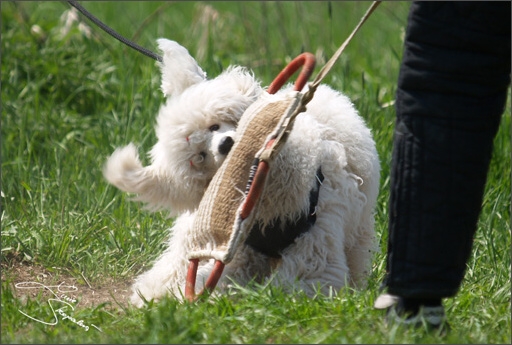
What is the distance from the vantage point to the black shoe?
260 cm

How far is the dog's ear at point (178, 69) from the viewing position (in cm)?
341

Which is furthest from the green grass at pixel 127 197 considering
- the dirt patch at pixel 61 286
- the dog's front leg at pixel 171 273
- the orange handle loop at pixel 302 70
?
the orange handle loop at pixel 302 70

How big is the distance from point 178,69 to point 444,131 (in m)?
1.30

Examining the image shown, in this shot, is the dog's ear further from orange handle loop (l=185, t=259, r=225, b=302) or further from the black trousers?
the black trousers

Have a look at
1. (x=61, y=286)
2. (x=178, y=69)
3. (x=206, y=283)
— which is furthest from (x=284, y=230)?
(x=61, y=286)

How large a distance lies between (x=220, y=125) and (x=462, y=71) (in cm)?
108

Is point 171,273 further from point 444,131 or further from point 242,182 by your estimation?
point 444,131

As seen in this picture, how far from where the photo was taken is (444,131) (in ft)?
8.13

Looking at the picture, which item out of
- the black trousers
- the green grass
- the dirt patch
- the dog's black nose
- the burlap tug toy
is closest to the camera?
the black trousers

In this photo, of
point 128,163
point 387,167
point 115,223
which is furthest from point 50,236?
point 387,167

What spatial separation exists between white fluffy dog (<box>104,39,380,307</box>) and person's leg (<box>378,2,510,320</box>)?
727mm

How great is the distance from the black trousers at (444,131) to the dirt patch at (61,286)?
145cm

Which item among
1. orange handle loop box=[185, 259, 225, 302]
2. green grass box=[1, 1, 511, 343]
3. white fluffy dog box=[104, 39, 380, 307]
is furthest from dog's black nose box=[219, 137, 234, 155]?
green grass box=[1, 1, 511, 343]

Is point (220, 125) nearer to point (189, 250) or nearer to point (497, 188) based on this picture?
point (189, 250)
